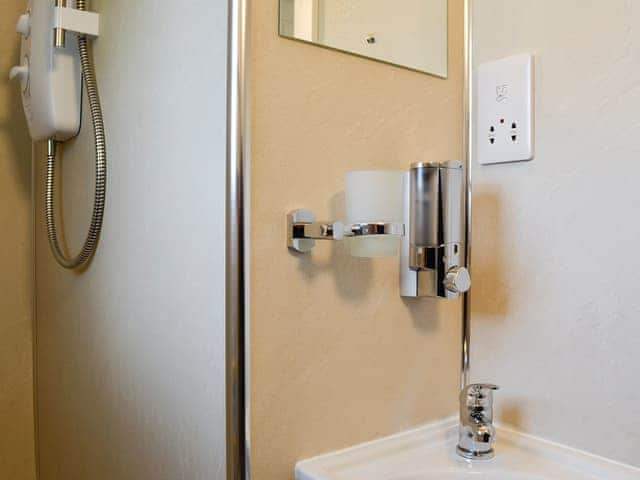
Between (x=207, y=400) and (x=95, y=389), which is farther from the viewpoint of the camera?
(x=95, y=389)

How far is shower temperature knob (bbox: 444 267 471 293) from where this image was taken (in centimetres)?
75

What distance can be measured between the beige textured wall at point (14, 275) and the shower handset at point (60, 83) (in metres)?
0.24

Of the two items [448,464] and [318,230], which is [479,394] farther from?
[318,230]

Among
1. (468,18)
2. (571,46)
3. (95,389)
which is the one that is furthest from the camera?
(95,389)

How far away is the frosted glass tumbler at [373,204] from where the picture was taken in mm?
688

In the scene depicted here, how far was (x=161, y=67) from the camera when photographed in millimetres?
821

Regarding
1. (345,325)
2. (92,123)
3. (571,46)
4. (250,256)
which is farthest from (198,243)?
(571,46)

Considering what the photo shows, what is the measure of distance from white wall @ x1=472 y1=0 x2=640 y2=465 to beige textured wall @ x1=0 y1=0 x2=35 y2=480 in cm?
108

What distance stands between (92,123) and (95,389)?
49cm

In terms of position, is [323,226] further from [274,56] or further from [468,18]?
[468,18]

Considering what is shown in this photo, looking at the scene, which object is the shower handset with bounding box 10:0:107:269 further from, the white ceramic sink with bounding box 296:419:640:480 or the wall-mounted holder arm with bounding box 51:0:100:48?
the white ceramic sink with bounding box 296:419:640:480

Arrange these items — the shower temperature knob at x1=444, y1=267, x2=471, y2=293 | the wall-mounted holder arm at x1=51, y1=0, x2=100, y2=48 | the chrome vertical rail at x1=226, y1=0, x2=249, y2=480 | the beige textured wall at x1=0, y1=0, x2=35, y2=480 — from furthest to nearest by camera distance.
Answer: the beige textured wall at x1=0, y1=0, x2=35, y2=480 → the wall-mounted holder arm at x1=51, y1=0, x2=100, y2=48 → the shower temperature knob at x1=444, y1=267, x2=471, y2=293 → the chrome vertical rail at x1=226, y1=0, x2=249, y2=480

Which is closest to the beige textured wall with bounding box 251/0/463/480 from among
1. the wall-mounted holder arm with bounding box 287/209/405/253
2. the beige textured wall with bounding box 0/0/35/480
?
the wall-mounted holder arm with bounding box 287/209/405/253

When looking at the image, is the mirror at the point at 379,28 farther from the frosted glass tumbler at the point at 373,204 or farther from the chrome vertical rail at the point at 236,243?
the frosted glass tumbler at the point at 373,204
